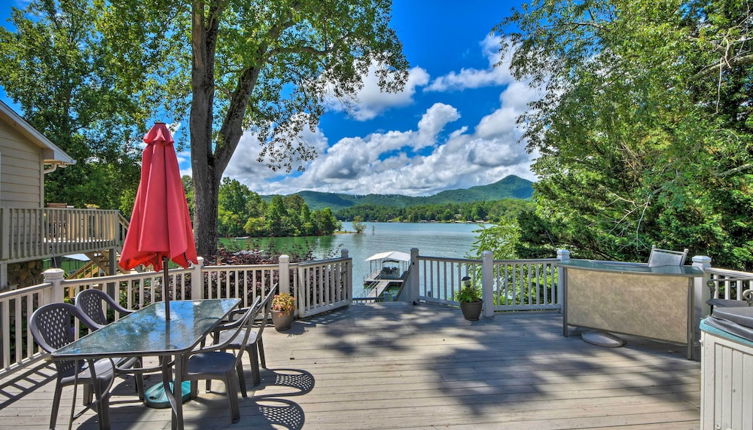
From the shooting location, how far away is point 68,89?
15.2m

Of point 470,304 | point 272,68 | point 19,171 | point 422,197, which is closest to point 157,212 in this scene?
point 470,304

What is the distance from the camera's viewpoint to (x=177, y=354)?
7.25 feet

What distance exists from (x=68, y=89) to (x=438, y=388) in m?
19.7

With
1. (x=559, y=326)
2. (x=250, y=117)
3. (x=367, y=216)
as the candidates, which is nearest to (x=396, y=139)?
(x=250, y=117)

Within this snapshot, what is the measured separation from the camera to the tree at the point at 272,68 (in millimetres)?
7125

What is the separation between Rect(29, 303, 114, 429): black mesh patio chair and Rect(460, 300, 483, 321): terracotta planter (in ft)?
13.4

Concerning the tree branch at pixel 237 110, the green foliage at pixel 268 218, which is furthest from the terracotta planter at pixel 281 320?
the green foliage at pixel 268 218

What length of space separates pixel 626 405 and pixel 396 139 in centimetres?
2398

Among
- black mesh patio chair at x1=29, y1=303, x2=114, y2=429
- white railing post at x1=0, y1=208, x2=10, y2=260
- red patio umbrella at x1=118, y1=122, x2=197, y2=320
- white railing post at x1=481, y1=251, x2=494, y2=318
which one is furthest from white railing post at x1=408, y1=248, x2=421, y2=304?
white railing post at x1=0, y1=208, x2=10, y2=260

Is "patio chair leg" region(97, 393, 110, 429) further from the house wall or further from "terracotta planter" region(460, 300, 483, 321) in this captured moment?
the house wall

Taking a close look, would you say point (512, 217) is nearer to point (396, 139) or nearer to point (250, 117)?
point (250, 117)

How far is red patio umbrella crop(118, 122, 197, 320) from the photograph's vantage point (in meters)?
2.58

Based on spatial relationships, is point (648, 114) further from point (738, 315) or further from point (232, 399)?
point (232, 399)

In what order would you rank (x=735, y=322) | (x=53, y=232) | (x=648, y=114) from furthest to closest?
(x=53, y=232) → (x=648, y=114) → (x=735, y=322)
